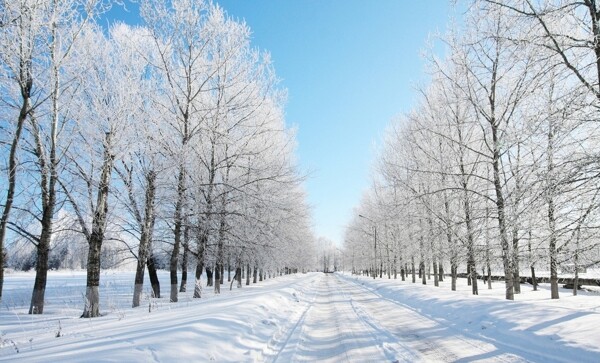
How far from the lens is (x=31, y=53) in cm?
1116

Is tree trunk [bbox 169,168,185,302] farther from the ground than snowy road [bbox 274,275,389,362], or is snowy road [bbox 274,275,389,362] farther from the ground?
tree trunk [bbox 169,168,185,302]

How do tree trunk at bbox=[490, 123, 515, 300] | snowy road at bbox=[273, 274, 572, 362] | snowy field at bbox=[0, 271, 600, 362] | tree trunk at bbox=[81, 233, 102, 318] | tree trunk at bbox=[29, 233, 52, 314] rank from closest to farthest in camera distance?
snowy field at bbox=[0, 271, 600, 362] → snowy road at bbox=[273, 274, 572, 362] → tree trunk at bbox=[490, 123, 515, 300] → tree trunk at bbox=[81, 233, 102, 318] → tree trunk at bbox=[29, 233, 52, 314]

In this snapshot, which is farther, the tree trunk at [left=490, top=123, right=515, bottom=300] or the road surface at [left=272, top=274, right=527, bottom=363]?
the tree trunk at [left=490, top=123, right=515, bottom=300]

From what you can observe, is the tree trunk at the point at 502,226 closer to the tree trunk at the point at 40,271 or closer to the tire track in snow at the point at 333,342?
the tire track in snow at the point at 333,342

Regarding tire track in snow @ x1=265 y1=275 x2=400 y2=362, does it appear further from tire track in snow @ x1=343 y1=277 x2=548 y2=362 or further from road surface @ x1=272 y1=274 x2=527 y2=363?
tire track in snow @ x1=343 y1=277 x2=548 y2=362

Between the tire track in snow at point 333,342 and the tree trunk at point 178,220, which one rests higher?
the tree trunk at point 178,220

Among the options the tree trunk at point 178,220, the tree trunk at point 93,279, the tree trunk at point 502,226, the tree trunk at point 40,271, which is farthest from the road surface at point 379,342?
the tree trunk at point 40,271

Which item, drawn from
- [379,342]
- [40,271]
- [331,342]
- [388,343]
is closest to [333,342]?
[331,342]

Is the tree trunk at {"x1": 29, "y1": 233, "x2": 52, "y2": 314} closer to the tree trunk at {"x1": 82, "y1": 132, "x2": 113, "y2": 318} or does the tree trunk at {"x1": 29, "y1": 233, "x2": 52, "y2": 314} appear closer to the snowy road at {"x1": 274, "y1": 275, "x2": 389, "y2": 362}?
the tree trunk at {"x1": 82, "y1": 132, "x2": 113, "y2": 318}

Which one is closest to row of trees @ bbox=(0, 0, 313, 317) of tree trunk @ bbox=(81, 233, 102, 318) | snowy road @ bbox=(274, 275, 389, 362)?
tree trunk @ bbox=(81, 233, 102, 318)

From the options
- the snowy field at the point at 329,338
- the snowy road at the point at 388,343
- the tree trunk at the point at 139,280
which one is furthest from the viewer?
the tree trunk at the point at 139,280

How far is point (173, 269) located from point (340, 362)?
11802 millimetres

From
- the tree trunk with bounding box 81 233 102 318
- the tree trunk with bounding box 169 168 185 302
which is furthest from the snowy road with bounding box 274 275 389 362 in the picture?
the tree trunk with bounding box 169 168 185 302

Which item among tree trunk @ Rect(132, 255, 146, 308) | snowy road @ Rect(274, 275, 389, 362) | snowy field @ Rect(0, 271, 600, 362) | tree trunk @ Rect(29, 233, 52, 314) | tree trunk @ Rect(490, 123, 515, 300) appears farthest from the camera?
tree trunk @ Rect(132, 255, 146, 308)
